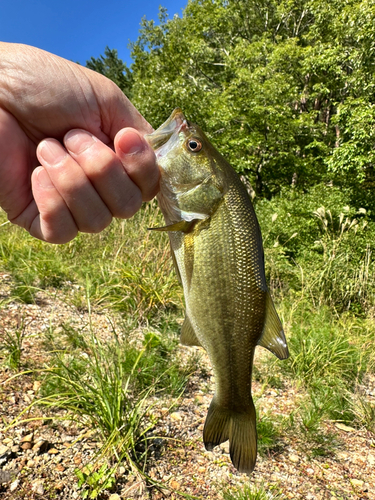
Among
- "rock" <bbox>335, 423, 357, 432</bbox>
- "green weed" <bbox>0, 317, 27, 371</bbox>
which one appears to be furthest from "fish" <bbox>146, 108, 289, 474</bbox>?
"rock" <bbox>335, 423, 357, 432</bbox>

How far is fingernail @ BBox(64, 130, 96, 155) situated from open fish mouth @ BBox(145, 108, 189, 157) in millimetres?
336

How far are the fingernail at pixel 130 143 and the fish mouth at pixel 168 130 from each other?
0.75ft

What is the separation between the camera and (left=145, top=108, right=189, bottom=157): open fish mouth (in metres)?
1.74

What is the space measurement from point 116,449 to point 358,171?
15022 millimetres

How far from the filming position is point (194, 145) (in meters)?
1.73

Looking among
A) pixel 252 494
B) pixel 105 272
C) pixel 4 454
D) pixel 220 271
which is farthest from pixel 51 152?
pixel 105 272

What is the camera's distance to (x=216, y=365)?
1.69 metres

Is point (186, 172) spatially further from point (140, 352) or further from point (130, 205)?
Result: point (140, 352)

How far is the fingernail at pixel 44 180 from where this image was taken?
1.54 meters

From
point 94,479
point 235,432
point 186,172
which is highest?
point 186,172

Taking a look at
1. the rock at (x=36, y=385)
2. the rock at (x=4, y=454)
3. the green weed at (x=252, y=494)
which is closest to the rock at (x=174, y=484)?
the green weed at (x=252, y=494)

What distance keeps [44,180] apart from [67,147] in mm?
200

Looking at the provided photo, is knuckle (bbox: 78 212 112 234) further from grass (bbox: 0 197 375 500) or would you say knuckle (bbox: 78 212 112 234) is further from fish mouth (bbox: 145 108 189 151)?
grass (bbox: 0 197 375 500)

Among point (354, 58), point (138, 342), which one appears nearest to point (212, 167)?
point (138, 342)
